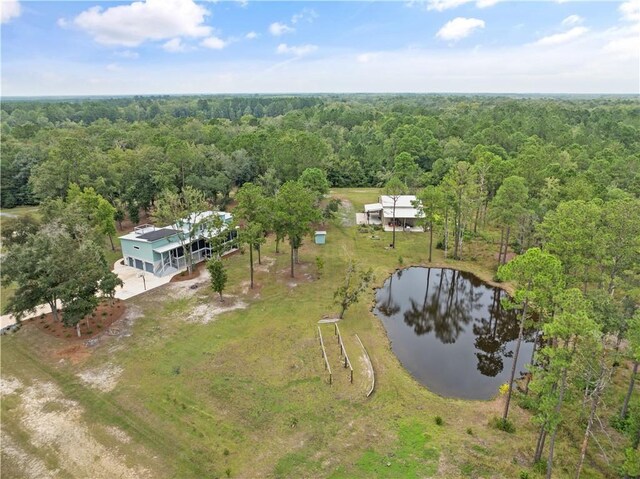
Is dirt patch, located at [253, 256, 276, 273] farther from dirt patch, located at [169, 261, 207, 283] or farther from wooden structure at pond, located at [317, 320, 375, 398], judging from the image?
wooden structure at pond, located at [317, 320, 375, 398]

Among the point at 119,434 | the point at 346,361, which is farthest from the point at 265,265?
the point at 119,434

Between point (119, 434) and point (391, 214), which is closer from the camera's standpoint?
point (119, 434)

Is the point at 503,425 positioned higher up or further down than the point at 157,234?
further down

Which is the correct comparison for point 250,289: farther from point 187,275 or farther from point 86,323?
point 86,323

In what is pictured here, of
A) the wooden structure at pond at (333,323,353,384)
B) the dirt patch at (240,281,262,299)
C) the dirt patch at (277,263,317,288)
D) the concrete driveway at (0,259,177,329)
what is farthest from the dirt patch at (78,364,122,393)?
the dirt patch at (277,263,317,288)

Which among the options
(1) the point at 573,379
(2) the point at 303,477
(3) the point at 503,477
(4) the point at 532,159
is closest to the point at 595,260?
(1) the point at 573,379

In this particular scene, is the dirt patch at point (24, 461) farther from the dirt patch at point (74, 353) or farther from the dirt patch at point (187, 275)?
the dirt patch at point (187, 275)
